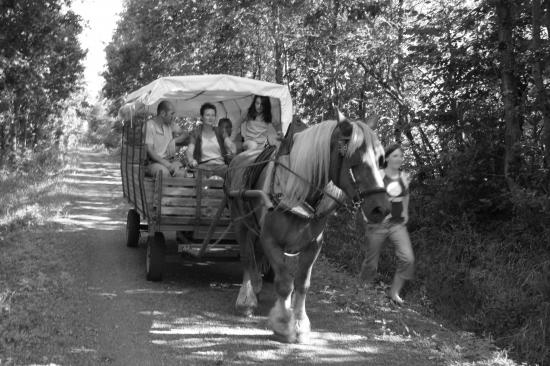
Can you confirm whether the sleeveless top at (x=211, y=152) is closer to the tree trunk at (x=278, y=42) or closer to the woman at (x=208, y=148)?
the woman at (x=208, y=148)

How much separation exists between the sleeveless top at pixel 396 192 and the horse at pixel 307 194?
51.0 inches

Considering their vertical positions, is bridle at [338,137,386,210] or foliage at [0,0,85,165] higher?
foliage at [0,0,85,165]

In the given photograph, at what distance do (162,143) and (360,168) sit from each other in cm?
423

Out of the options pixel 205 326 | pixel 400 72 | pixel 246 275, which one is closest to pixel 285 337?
pixel 205 326

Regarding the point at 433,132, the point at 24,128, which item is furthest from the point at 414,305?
the point at 24,128

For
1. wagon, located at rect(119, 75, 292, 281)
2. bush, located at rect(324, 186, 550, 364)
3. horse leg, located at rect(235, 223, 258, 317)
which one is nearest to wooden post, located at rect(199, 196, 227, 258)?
wagon, located at rect(119, 75, 292, 281)

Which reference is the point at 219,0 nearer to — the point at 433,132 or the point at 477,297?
the point at 433,132

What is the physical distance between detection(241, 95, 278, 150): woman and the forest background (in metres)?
2.32

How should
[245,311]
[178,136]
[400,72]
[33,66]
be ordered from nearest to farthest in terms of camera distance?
1. [245,311]
2. [178,136]
3. [400,72]
4. [33,66]

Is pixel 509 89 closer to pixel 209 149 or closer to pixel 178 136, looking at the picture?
pixel 209 149

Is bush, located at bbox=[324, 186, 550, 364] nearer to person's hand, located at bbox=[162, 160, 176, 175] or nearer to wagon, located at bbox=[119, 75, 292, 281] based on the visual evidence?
wagon, located at bbox=[119, 75, 292, 281]

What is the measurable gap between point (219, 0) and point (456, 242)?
7.92 m

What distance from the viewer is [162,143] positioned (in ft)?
27.9

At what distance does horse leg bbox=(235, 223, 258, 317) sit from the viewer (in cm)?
659
